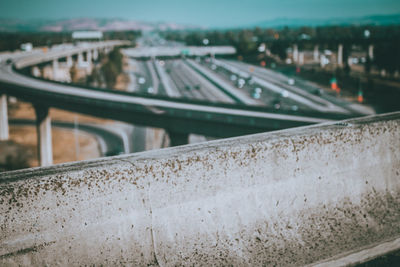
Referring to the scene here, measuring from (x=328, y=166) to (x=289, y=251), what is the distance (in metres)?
0.90

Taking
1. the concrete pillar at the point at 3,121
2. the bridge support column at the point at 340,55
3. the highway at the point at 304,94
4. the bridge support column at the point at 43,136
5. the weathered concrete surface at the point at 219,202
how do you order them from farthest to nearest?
the bridge support column at the point at 340,55
the highway at the point at 304,94
the concrete pillar at the point at 3,121
the bridge support column at the point at 43,136
the weathered concrete surface at the point at 219,202

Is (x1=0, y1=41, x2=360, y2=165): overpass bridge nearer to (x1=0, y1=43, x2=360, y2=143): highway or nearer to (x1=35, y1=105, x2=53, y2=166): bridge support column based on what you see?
(x1=0, y1=43, x2=360, y2=143): highway

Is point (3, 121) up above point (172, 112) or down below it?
below

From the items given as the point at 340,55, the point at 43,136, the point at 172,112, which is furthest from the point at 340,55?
the point at 172,112

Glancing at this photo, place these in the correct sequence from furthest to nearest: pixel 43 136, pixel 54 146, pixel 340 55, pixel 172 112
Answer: pixel 340 55 < pixel 54 146 < pixel 43 136 < pixel 172 112

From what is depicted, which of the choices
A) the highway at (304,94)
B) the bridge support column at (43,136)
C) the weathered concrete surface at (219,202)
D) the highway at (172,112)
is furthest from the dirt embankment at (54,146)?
the highway at (304,94)

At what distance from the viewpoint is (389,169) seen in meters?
3.93

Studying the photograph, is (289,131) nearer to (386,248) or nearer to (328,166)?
(328,166)

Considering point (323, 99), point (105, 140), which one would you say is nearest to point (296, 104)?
point (323, 99)

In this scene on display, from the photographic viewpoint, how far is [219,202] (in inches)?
124

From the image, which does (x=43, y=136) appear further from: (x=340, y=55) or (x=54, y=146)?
(x=340, y=55)

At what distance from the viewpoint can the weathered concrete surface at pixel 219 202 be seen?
8.39ft

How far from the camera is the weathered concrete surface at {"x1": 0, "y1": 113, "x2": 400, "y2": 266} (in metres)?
2.56

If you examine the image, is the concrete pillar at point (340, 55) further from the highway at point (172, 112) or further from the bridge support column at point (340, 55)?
the highway at point (172, 112)
